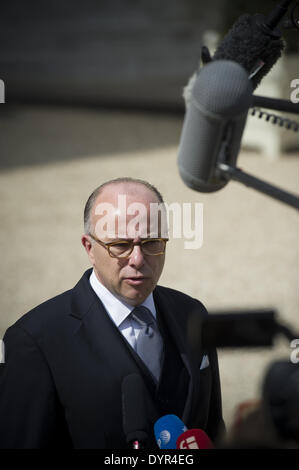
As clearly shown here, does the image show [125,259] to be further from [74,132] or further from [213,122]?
[74,132]

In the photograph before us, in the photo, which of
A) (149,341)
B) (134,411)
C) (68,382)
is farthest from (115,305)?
(134,411)

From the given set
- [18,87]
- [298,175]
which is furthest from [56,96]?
[298,175]

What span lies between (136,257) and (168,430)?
55cm

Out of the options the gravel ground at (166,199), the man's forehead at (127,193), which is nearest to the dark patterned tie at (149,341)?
the man's forehead at (127,193)

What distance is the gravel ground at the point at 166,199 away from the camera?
5.84 m

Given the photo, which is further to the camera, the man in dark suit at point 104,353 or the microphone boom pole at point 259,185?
the man in dark suit at point 104,353

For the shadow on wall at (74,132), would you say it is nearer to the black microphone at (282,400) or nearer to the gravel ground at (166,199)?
the gravel ground at (166,199)

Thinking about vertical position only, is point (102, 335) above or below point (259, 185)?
below

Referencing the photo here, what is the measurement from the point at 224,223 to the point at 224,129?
19.5 feet

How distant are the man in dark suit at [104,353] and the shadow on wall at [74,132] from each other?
23.8 feet

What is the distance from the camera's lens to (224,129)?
145 centimetres

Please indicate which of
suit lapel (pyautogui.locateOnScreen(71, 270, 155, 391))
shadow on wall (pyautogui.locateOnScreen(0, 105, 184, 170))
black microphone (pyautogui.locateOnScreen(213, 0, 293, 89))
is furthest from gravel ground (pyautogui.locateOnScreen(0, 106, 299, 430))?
black microphone (pyautogui.locateOnScreen(213, 0, 293, 89))

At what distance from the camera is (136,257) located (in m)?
2.07

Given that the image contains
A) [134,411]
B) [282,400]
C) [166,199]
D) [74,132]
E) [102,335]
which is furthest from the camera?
[74,132]
